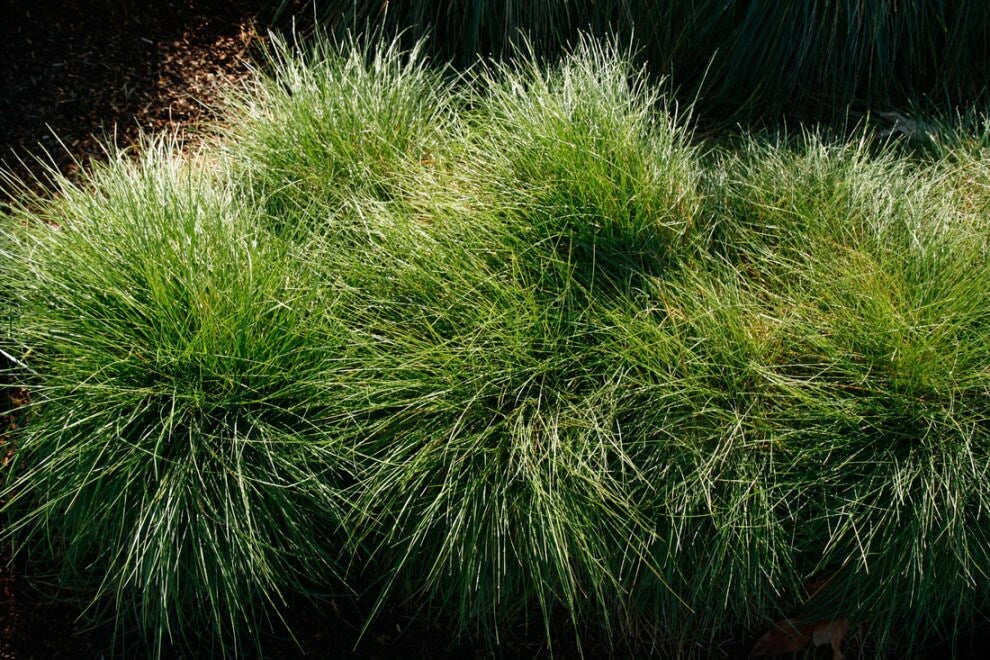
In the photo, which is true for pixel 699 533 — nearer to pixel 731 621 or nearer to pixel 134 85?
pixel 731 621

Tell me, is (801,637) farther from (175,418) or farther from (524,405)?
(175,418)

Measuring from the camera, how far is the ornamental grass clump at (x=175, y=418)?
2389 millimetres

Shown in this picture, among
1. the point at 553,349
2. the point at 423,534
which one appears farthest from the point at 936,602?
the point at 423,534

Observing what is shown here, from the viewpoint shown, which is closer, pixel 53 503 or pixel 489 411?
pixel 53 503

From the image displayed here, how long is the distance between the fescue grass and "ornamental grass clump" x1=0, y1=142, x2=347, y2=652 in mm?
13

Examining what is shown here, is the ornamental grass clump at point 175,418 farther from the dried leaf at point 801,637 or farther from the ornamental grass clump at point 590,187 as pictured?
the dried leaf at point 801,637

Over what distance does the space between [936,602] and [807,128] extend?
2177 millimetres

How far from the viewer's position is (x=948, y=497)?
237 cm

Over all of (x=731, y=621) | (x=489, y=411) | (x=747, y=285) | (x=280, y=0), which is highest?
(x=280, y=0)

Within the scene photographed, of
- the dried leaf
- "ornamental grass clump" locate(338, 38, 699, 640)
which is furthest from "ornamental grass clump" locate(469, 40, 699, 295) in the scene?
the dried leaf

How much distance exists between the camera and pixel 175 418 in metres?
2.45

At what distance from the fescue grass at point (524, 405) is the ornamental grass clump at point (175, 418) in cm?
1

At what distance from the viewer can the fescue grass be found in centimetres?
242

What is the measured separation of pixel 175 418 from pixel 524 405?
1.06m
